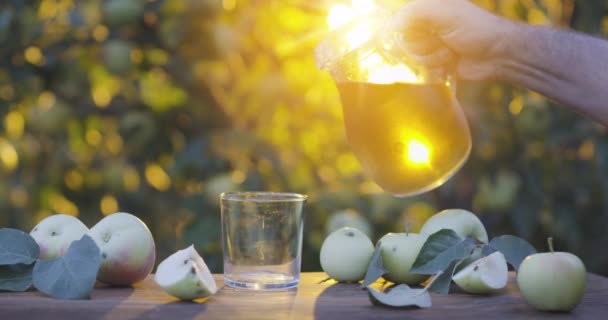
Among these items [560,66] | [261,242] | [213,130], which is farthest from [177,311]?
[213,130]

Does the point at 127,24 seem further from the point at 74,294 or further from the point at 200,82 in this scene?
the point at 74,294

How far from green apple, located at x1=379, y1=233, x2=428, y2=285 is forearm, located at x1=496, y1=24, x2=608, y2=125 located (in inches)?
19.8

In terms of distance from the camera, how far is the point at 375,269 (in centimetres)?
110

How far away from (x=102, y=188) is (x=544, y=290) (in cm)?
134

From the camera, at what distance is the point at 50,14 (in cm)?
A: 222

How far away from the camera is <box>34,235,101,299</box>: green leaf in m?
1.00

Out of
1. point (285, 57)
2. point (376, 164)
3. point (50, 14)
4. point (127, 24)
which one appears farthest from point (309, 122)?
point (376, 164)

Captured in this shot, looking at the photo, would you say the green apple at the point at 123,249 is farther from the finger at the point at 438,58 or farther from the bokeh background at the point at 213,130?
the bokeh background at the point at 213,130

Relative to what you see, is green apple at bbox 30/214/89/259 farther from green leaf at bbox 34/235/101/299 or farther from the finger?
the finger

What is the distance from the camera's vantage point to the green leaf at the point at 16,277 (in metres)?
1.04

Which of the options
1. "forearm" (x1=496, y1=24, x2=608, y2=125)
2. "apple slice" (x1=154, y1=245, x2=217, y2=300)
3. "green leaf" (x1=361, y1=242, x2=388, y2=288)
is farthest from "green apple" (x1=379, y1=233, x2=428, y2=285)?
"forearm" (x1=496, y1=24, x2=608, y2=125)

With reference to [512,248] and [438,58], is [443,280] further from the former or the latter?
[438,58]

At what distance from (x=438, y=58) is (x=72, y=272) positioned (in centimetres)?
59

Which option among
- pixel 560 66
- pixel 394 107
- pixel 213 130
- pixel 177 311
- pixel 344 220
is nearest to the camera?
pixel 177 311
